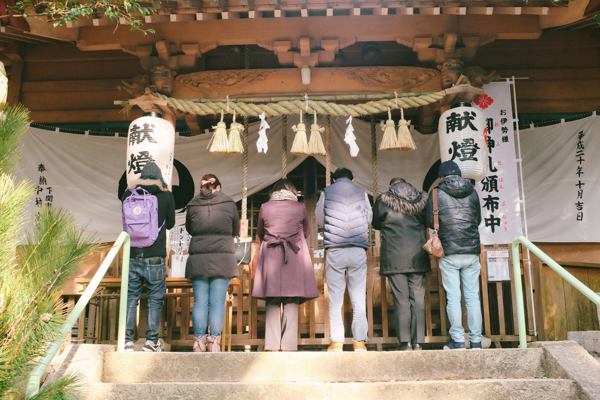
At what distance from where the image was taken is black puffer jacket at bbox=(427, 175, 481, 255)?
541 cm

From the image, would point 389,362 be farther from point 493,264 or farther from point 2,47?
point 2,47

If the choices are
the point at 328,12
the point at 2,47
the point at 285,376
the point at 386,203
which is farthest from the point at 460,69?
the point at 2,47

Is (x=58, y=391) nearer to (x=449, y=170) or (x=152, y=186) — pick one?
(x=152, y=186)

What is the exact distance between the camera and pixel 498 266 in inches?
246

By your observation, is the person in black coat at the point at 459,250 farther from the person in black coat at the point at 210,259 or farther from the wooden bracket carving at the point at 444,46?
the wooden bracket carving at the point at 444,46

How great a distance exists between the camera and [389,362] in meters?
4.33

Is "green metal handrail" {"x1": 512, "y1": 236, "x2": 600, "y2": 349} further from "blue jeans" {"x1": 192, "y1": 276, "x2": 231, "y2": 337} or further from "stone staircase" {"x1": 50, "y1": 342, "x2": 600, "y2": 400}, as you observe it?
"blue jeans" {"x1": 192, "y1": 276, "x2": 231, "y2": 337}

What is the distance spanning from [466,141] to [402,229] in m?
2.09

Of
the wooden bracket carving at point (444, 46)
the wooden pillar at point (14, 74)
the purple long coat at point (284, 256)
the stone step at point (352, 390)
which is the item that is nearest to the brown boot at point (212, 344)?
the purple long coat at point (284, 256)

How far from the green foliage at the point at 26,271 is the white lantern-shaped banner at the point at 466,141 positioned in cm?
544

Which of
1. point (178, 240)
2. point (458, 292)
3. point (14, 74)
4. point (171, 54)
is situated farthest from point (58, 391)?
point (14, 74)

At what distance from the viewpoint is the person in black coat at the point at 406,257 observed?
5488 millimetres

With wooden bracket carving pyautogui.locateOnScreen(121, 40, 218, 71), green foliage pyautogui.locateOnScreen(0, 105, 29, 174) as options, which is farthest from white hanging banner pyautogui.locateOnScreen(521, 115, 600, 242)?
green foliage pyautogui.locateOnScreen(0, 105, 29, 174)

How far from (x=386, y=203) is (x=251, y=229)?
4.03 m
